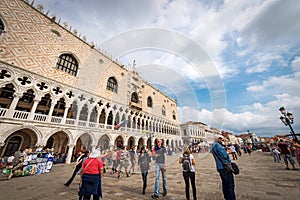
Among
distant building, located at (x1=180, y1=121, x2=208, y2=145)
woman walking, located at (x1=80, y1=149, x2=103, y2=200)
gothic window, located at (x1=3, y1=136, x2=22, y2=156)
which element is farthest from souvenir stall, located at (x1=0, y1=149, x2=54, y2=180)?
distant building, located at (x1=180, y1=121, x2=208, y2=145)

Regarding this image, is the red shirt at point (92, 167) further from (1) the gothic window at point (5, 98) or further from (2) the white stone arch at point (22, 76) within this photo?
(1) the gothic window at point (5, 98)

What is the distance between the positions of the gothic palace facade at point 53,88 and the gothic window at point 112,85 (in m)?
0.14

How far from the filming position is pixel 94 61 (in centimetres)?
1523

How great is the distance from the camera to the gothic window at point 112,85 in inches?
652

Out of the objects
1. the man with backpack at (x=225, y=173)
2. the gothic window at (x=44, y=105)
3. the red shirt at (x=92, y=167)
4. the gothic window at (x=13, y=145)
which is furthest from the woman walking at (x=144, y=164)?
the gothic window at (x=44, y=105)

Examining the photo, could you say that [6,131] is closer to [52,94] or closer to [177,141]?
[52,94]

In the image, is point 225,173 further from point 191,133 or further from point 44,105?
point 191,133

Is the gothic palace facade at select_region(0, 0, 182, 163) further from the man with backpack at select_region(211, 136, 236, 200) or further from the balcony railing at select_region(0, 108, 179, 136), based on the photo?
the man with backpack at select_region(211, 136, 236, 200)

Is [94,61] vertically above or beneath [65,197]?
above

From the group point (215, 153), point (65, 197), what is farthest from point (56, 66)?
point (215, 153)

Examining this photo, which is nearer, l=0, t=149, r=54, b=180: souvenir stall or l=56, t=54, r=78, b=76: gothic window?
l=0, t=149, r=54, b=180: souvenir stall

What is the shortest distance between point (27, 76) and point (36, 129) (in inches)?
162

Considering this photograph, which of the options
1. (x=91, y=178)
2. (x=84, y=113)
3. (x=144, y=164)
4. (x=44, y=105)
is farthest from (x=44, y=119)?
(x=91, y=178)

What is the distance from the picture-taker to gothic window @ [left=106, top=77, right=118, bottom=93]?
16572mm
